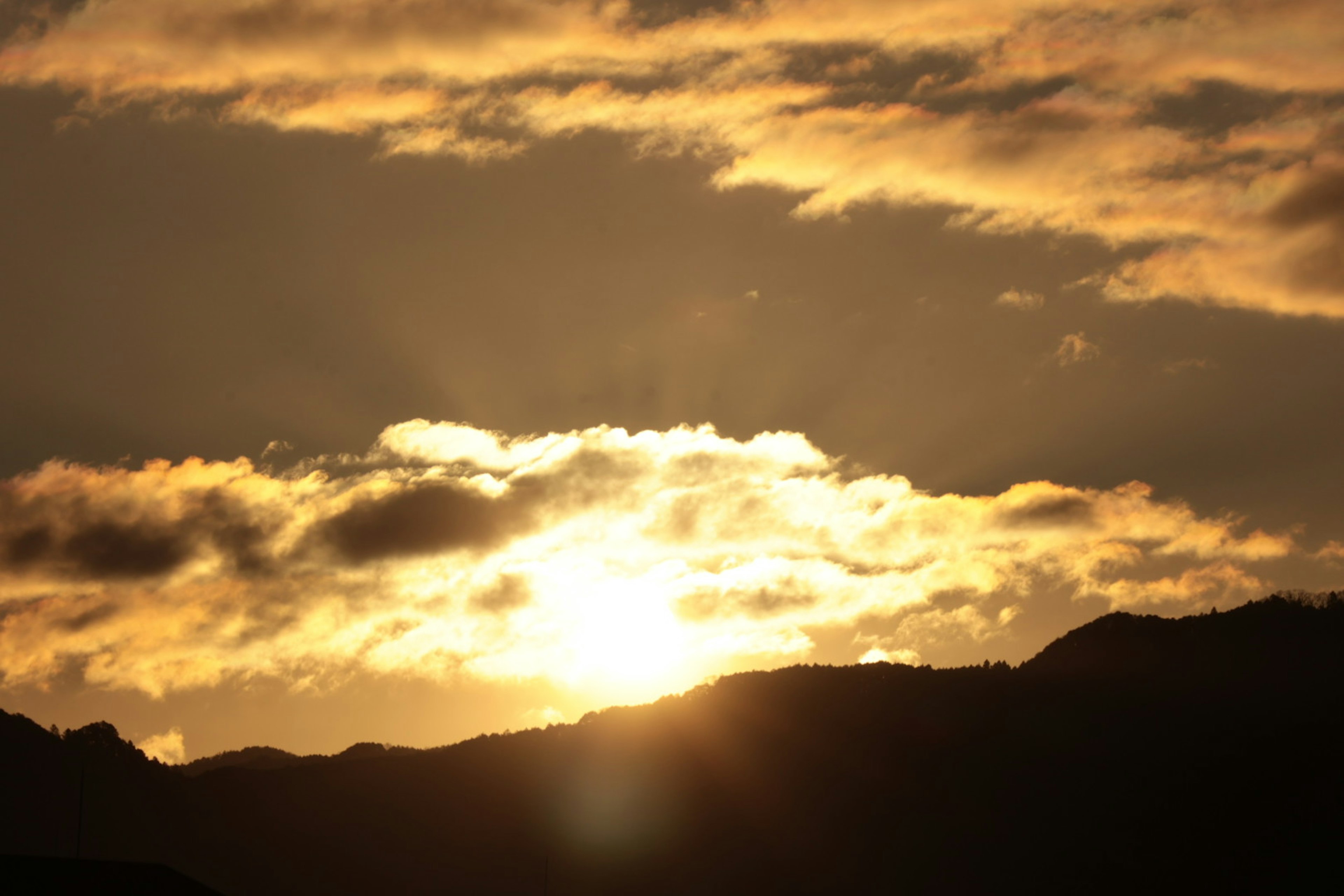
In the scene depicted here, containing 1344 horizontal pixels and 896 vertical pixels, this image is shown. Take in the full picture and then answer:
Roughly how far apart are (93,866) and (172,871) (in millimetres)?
4467

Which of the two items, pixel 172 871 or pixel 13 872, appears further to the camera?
pixel 172 871

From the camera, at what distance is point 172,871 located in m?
76.5

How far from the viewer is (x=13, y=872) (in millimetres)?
70438

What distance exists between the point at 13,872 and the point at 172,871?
859 cm

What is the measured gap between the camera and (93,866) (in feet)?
241

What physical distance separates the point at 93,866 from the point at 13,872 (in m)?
4.15
